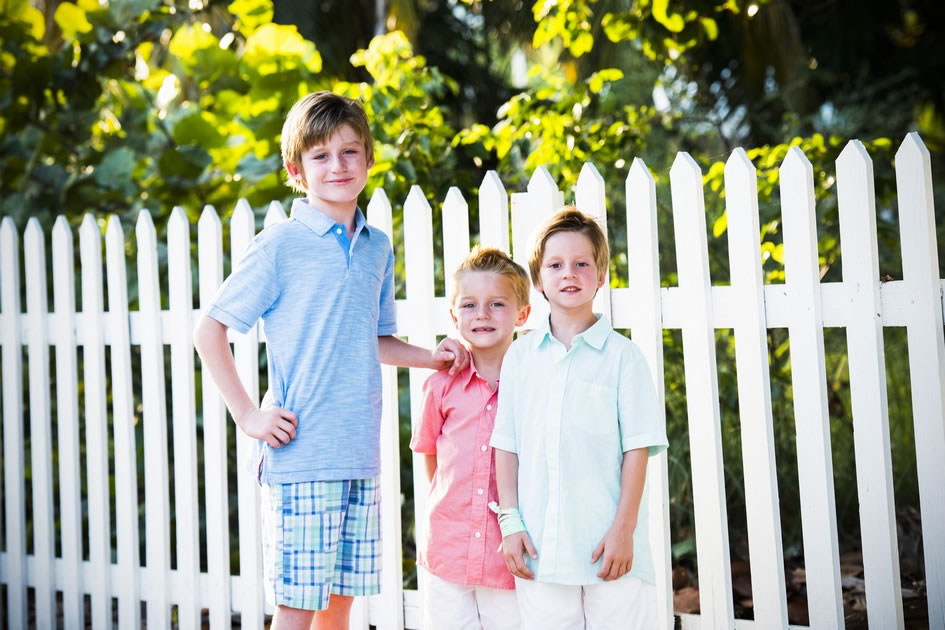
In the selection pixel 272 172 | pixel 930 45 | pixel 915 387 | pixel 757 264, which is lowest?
pixel 915 387

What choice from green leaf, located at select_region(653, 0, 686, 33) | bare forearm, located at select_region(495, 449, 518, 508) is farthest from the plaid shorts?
green leaf, located at select_region(653, 0, 686, 33)

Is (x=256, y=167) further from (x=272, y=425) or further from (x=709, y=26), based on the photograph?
(x=272, y=425)

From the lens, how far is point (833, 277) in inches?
177

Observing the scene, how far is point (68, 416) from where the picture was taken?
12.0ft

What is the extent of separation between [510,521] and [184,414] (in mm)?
1841

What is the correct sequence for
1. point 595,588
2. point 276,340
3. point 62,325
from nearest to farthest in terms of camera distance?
point 595,588
point 276,340
point 62,325

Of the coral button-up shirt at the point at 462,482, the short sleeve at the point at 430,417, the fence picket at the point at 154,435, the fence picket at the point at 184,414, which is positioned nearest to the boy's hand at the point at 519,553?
the coral button-up shirt at the point at 462,482

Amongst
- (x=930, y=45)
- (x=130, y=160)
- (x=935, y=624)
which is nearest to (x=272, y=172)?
(x=130, y=160)

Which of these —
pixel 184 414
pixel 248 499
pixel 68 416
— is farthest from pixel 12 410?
pixel 248 499

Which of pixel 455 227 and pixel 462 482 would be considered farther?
pixel 455 227

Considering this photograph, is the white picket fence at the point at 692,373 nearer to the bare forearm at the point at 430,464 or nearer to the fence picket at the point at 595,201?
the fence picket at the point at 595,201

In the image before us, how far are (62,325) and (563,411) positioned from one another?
2523 mm

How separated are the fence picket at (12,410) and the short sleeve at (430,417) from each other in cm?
230

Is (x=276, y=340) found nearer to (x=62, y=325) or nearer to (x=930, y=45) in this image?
(x=62, y=325)
